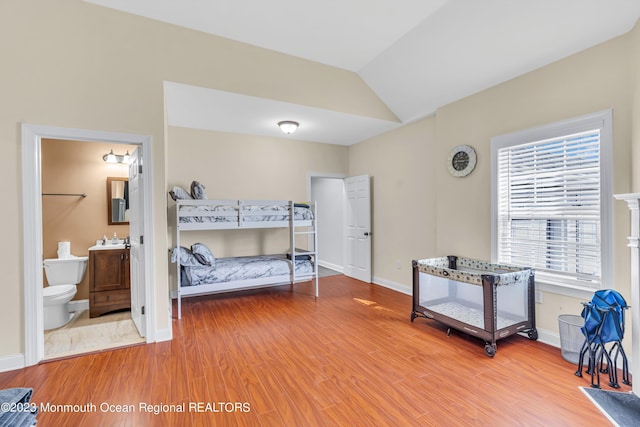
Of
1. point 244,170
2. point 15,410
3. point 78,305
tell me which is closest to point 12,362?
point 78,305

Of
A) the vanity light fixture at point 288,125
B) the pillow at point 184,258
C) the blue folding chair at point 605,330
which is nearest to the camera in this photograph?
the blue folding chair at point 605,330

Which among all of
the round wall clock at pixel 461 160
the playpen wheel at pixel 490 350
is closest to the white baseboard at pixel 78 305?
the playpen wheel at pixel 490 350

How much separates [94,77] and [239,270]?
2.66m

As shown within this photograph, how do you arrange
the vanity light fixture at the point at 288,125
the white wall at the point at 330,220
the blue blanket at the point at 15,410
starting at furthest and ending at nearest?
the white wall at the point at 330,220 → the vanity light fixture at the point at 288,125 → the blue blanket at the point at 15,410

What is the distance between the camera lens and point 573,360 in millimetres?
2516

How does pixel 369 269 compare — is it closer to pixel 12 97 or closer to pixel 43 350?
pixel 43 350

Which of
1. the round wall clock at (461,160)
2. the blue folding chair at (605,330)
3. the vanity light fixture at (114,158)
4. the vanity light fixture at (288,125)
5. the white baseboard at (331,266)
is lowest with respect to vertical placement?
the white baseboard at (331,266)

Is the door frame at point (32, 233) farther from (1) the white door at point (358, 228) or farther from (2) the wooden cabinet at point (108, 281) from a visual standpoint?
(1) the white door at point (358, 228)

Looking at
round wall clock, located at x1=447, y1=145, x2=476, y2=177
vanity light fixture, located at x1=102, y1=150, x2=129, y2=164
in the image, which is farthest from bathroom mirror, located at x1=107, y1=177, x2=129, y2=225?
round wall clock, located at x1=447, y1=145, x2=476, y2=177

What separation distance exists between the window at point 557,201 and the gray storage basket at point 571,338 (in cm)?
33

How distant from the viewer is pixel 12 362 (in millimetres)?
2480

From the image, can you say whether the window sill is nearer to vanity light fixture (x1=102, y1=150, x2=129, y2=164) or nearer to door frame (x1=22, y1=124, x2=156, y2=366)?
door frame (x1=22, y1=124, x2=156, y2=366)

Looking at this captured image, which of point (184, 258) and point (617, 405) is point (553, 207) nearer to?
point (617, 405)

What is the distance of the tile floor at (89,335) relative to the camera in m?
2.81
